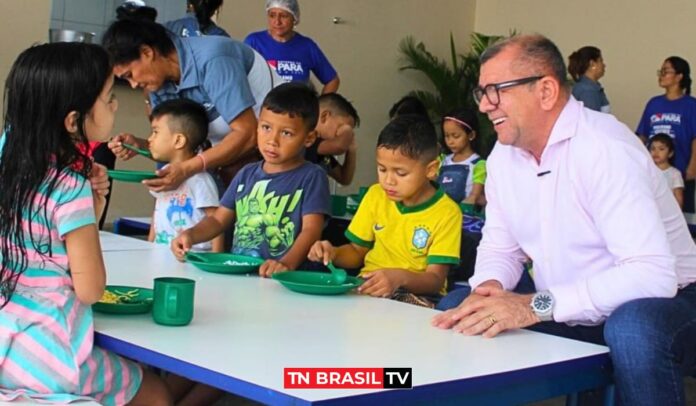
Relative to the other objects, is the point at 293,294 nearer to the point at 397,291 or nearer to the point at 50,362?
the point at 397,291

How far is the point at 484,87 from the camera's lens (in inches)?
82.0

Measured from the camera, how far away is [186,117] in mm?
3225

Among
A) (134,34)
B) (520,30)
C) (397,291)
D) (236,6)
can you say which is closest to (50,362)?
(397,291)

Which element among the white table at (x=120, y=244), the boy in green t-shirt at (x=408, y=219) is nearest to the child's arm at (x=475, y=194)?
the boy in green t-shirt at (x=408, y=219)

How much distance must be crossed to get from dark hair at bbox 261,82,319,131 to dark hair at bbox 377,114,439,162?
28 centimetres

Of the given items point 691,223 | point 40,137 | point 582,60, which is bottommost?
point 691,223

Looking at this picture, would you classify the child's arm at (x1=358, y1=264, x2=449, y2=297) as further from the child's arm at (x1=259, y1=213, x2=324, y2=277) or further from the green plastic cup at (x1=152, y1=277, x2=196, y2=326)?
the green plastic cup at (x1=152, y1=277, x2=196, y2=326)

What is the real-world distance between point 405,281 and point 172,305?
32.7 inches

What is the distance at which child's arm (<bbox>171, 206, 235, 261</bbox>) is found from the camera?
2475mm

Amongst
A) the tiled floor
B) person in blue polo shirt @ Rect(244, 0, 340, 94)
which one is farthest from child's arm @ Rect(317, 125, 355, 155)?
person in blue polo shirt @ Rect(244, 0, 340, 94)

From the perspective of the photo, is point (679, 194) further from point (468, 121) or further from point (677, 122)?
point (468, 121)

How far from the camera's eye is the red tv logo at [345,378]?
1299mm

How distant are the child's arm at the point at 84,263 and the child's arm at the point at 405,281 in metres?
0.70

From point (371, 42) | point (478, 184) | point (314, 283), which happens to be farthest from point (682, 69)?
point (314, 283)
